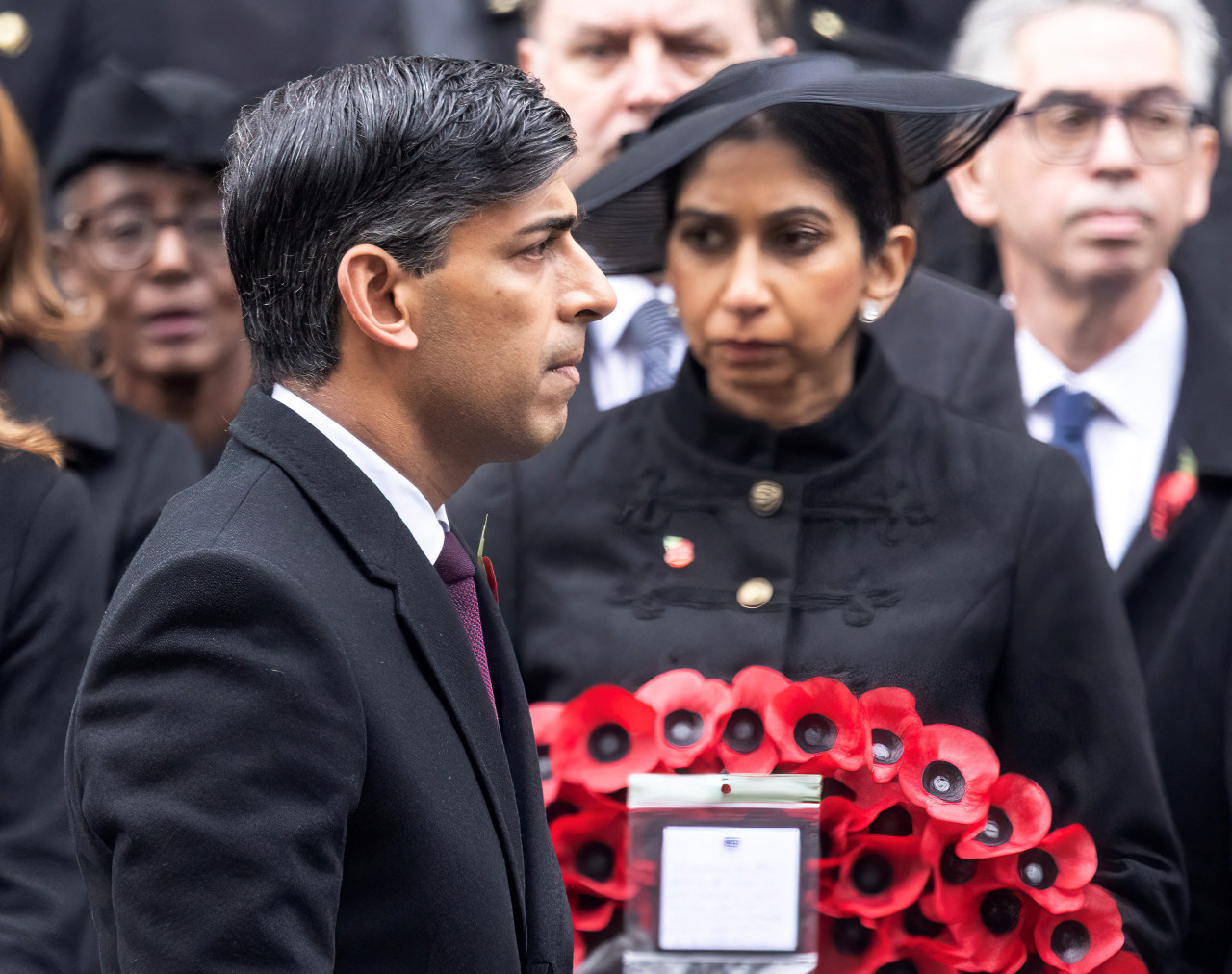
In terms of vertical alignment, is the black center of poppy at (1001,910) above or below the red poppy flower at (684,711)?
below

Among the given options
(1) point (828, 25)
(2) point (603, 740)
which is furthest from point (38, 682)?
(1) point (828, 25)

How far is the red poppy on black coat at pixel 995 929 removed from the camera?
2.43 m

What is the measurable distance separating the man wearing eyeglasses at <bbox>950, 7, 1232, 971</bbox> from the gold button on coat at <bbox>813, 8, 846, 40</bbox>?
1.59 feet

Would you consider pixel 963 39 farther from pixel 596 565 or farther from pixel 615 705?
pixel 615 705

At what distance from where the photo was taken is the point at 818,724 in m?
2.51

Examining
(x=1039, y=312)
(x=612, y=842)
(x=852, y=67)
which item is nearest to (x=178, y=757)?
(x=612, y=842)

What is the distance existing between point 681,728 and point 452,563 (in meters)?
0.62

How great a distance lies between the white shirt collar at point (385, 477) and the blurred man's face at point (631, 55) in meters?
1.91

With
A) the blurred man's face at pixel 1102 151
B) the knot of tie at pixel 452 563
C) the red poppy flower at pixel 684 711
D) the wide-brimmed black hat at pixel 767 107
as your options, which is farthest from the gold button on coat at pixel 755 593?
the blurred man's face at pixel 1102 151

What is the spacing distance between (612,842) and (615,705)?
22 cm

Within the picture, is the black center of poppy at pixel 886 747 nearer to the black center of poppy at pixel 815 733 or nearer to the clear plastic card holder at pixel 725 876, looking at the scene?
the black center of poppy at pixel 815 733

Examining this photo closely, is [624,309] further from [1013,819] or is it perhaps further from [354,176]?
[354,176]

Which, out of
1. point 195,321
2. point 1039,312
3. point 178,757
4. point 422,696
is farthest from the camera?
point 195,321

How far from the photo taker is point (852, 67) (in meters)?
2.96
